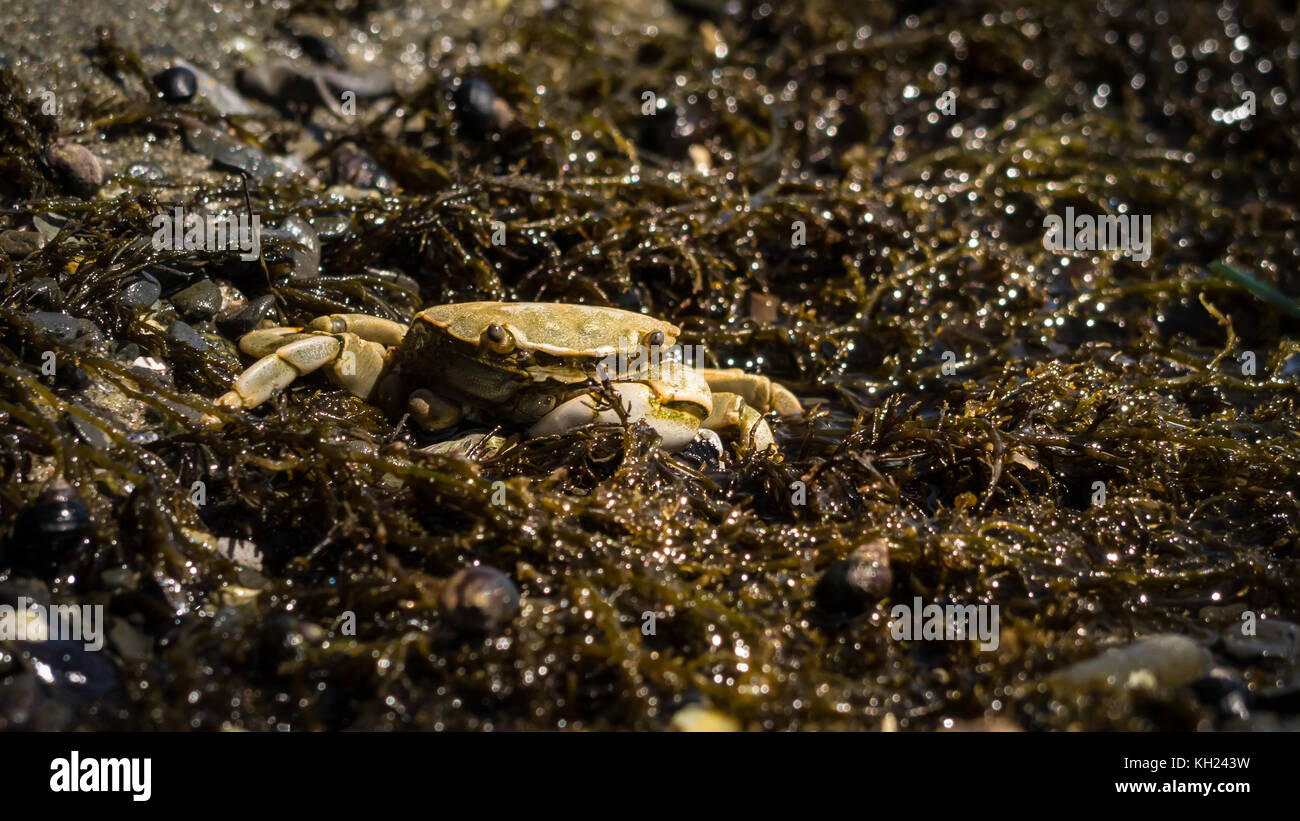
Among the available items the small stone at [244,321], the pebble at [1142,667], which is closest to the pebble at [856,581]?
the pebble at [1142,667]

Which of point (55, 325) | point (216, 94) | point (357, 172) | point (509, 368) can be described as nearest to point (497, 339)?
point (509, 368)

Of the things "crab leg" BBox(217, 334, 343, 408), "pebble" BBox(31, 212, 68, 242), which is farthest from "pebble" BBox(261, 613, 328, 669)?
"pebble" BBox(31, 212, 68, 242)

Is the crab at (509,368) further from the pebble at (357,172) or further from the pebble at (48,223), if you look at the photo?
the pebble at (357,172)

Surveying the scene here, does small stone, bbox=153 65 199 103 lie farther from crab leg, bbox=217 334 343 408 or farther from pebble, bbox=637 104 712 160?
pebble, bbox=637 104 712 160

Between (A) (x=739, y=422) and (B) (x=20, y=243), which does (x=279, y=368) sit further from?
(A) (x=739, y=422)
